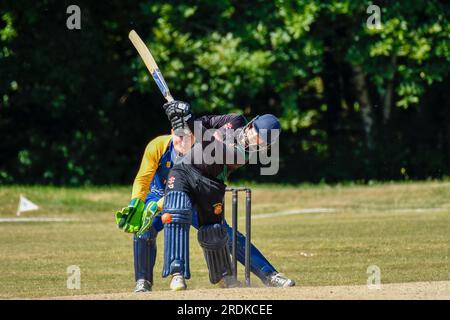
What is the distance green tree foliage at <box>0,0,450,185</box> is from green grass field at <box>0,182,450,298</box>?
1780 millimetres

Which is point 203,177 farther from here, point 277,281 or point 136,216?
point 277,281

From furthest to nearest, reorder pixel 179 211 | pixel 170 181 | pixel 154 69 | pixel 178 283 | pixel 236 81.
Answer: pixel 236 81 < pixel 154 69 < pixel 170 181 < pixel 179 211 < pixel 178 283

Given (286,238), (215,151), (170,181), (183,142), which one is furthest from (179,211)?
(286,238)

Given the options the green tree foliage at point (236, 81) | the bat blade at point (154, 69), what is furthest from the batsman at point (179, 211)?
the green tree foliage at point (236, 81)

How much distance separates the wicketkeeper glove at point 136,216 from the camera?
11406mm

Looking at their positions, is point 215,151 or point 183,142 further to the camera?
point 183,142

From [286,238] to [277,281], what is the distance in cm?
638

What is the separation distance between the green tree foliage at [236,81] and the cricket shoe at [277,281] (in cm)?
1482

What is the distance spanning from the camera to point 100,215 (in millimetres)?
23562

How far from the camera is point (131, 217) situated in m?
11.5

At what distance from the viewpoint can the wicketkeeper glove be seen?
1141 cm

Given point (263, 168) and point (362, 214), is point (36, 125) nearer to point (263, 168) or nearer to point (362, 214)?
point (263, 168)

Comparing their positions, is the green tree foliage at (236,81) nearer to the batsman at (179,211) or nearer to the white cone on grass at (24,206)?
the white cone on grass at (24,206)
